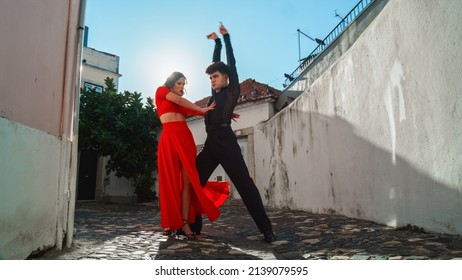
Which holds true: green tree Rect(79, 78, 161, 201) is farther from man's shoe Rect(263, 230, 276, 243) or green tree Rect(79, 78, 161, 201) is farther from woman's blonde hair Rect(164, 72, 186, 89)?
man's shoe Rect(263, 230, 276, 243)

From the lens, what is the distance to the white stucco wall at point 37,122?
1.72 meters

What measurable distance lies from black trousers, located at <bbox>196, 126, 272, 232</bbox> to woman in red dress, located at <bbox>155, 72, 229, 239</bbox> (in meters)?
0.14

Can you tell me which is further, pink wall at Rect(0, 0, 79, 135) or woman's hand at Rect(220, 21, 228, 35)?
woman's hand at Rect(220, 21, 228, 35)

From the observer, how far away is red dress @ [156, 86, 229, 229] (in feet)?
9.47

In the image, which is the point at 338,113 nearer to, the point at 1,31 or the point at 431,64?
the point at 431,64

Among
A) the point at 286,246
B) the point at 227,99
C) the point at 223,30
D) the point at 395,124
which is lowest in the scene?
the point at 286,246

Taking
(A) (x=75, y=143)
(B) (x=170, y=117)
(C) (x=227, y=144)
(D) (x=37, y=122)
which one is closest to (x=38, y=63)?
(D) (x=37, y=122)

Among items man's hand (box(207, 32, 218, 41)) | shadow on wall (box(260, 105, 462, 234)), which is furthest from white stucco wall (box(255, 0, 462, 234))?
man's hand (box(207, 32, 218, 41))

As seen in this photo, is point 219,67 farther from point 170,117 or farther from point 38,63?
point 38,63

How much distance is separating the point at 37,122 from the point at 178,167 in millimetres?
1276

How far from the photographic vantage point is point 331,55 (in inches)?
348

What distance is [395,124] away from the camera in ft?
9.96

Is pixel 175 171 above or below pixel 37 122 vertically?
below

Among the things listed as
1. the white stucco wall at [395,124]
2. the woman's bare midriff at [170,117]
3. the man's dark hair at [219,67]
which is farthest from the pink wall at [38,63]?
the white stucco wall at [395,124]
